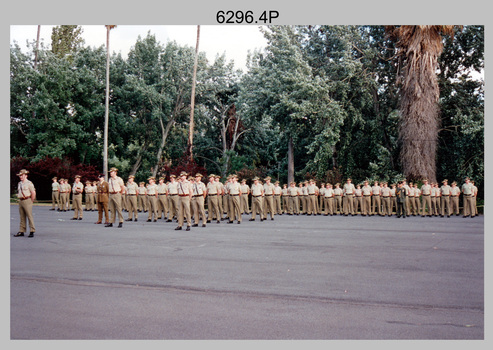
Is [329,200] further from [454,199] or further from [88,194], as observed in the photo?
[88,194]

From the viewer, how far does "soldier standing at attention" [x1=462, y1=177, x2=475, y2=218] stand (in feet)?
45.5

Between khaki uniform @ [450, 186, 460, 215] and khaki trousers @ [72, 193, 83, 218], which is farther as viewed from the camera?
khaki trousers @ [72, 193, 83, 218]

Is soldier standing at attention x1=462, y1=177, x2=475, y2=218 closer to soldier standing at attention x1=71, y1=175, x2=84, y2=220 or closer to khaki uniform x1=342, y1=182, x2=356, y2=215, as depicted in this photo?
khaki uniform x1=342, y1=182, x2=356, y2=215

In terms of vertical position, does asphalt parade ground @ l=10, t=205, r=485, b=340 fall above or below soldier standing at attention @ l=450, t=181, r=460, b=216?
below

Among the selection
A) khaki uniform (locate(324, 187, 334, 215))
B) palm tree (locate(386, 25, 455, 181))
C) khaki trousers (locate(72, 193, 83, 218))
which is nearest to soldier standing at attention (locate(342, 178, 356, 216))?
khaki uniform (locate(324, 187, 334, 215))

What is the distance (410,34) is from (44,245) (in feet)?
51.0

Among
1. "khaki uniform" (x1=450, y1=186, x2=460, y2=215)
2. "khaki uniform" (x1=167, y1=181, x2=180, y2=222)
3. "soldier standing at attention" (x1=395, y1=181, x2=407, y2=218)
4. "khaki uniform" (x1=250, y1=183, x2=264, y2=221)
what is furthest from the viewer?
"soldier standing at attention" (x1=395, y1=181, x2=407, y2=218)

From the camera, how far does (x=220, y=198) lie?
70.1 ft

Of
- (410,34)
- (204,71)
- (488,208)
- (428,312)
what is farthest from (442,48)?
(204,71)

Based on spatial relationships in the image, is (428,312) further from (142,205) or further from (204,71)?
(204,71)

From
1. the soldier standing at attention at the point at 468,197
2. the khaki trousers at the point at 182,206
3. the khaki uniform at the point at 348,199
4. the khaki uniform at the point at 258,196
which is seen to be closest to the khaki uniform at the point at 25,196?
the khaki trousers at the point at 182,206

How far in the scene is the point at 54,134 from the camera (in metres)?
23.0

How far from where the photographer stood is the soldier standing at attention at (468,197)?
45.5 feet

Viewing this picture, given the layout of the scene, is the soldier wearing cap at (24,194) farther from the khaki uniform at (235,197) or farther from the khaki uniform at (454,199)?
the khaki uniform at (454,199)
